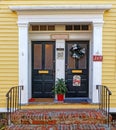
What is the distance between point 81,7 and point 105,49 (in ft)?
5.29

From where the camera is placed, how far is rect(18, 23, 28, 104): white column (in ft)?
32.9

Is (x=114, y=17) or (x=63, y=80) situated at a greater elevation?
(x=114, y=17)

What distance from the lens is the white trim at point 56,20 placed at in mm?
9773

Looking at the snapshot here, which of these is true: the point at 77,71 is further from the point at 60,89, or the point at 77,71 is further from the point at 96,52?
the point at 96,52

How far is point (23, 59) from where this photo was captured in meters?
10.1

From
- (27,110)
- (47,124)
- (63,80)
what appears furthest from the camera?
(63,80)

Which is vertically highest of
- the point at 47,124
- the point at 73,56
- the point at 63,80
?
the point at 73,56

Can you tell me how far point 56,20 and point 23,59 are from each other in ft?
5.58

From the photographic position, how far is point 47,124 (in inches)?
333

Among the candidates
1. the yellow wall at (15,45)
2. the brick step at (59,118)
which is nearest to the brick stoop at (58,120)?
the brick step at (59,118)

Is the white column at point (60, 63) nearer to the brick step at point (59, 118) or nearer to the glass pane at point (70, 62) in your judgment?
the glass pane at point (70, 62)

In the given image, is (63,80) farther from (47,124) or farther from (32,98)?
(47,124)

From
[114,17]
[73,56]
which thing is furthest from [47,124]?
[114,17]

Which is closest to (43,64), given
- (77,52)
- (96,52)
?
(77,52)
